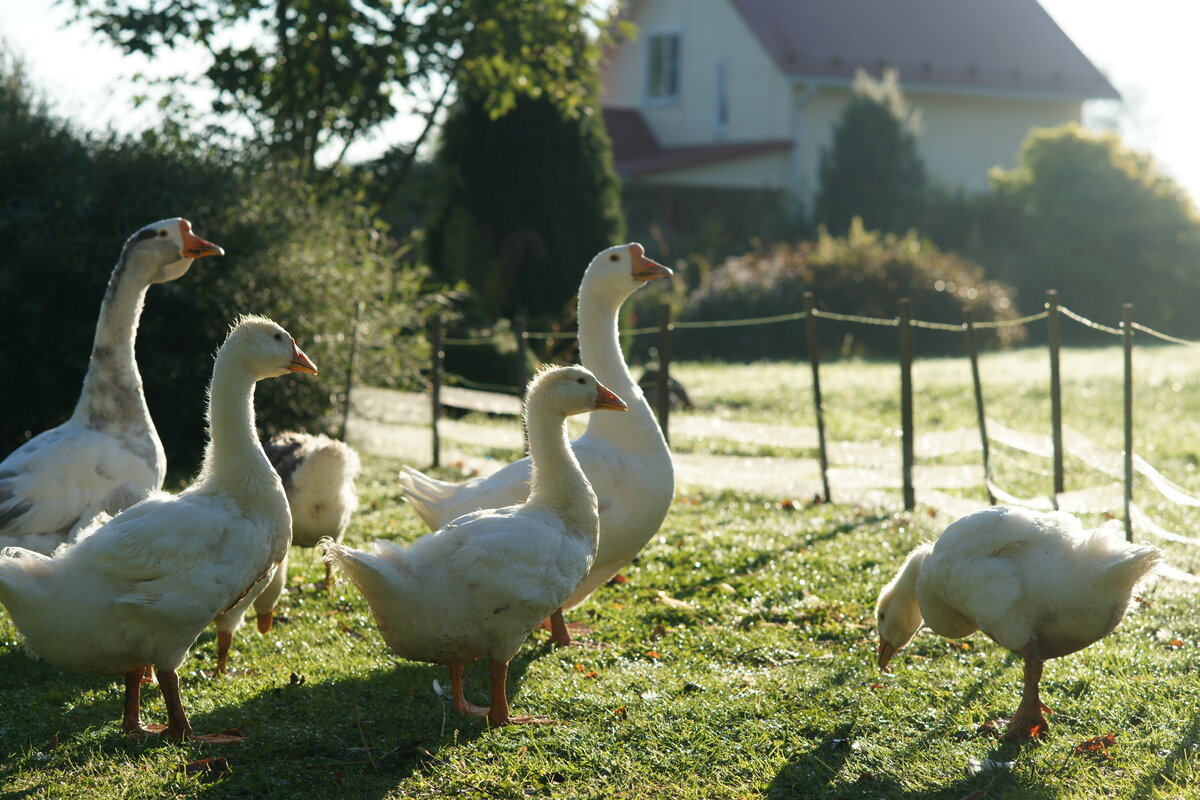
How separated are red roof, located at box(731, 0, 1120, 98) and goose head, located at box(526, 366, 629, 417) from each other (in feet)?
79.4

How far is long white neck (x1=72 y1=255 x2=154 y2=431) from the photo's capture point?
5719mm

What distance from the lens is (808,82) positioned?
27656 mm

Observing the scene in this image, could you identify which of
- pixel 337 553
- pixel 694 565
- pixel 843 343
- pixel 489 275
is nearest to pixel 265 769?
pixel 337 553

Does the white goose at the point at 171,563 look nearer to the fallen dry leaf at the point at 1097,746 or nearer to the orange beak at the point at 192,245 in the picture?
the orange beak at the point at 192,245

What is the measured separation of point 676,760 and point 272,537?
178cm

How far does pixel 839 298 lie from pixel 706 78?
998cm

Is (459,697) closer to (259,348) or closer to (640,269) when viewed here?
(259,348)

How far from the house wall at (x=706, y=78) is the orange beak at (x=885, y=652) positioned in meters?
24.2

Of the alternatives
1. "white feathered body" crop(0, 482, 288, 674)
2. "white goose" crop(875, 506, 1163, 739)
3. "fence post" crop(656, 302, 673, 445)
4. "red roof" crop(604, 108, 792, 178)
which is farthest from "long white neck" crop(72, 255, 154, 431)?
"red roof" crop(604, 108, 792, 178)

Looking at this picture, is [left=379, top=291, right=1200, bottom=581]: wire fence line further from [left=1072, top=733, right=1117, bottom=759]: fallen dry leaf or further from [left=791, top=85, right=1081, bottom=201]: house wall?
[left=791, top=85, right=1081, bottom=201]: house wall

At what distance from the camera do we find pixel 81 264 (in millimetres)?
10430

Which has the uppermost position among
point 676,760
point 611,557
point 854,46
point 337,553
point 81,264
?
point 854,46

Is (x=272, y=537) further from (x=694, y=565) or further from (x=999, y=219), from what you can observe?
(x=999, y=219)

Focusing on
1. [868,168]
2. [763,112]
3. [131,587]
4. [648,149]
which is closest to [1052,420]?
[131,587]
